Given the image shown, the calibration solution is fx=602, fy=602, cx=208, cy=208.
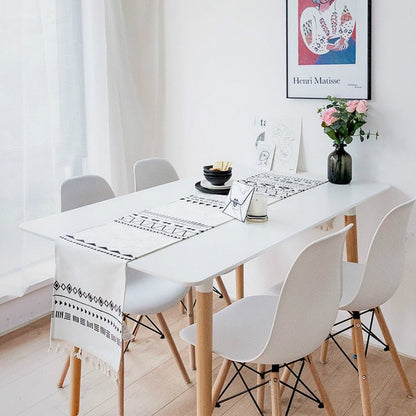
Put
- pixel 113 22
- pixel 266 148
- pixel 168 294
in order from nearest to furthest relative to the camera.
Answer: pixel 168 294
pixel 266 148
pixel 113 22

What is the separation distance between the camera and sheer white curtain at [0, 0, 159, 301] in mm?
2883

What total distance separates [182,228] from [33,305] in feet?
4.46

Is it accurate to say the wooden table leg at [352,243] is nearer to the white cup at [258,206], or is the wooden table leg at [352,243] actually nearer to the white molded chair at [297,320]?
the white cup at [258,206]

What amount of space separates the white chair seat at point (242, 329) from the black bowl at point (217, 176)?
0.58m

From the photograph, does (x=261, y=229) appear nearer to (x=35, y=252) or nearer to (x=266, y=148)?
(x=266, y=148)

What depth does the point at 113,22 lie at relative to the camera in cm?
326

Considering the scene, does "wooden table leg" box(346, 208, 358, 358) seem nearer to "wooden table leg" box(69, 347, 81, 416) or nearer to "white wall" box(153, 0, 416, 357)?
"white wall" box(153, 0, 416, 357)

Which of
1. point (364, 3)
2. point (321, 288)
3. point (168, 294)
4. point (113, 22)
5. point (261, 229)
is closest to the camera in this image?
point (321, 288)

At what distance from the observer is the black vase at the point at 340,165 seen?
2.62 m

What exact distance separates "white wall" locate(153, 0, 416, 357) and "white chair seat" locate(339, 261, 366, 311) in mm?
360

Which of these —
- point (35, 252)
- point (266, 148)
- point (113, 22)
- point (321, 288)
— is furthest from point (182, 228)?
point (113, 22)

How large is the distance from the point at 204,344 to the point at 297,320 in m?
0.28

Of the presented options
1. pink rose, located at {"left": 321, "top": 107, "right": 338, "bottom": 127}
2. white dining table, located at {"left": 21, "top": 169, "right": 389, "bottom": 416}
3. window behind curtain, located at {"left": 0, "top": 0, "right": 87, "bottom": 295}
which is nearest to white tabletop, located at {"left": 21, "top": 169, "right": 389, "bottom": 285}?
white dining table, located at {"left": 21, "top": 169, "right": 389, "bottom": 416}

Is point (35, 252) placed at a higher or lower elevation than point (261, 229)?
lower
